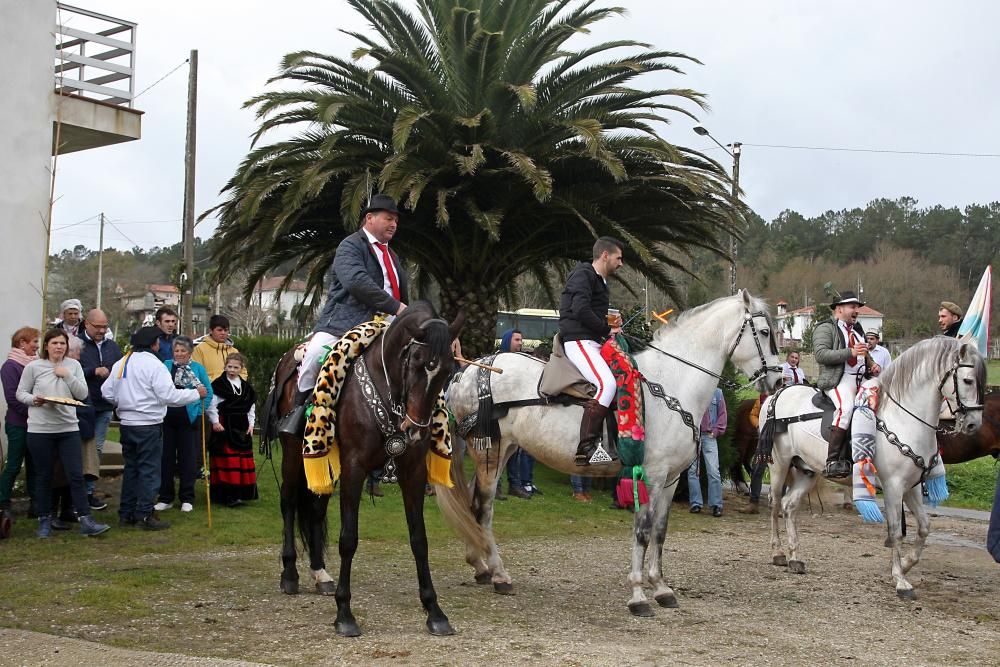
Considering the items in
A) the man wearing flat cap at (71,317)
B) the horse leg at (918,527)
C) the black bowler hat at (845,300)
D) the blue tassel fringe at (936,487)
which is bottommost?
the horse leg at (918,527)

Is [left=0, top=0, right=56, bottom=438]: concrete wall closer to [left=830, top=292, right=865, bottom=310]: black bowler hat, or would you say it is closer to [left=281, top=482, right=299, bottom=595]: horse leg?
[left=281, top=482, right=299, bottom=595]: horse leg

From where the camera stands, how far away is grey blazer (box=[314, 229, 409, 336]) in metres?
6.61

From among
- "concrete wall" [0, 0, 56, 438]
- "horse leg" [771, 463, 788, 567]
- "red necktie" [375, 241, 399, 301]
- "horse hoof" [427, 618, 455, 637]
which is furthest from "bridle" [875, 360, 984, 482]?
"concrete wall" [0, 0, 56, 438]

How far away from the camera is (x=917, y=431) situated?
8.34m

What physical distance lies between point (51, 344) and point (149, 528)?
7.12 ft

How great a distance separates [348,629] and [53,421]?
4511 mm

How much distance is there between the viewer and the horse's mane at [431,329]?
19.4ft

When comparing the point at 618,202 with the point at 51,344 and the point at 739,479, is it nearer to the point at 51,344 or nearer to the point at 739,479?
the point at 739,479

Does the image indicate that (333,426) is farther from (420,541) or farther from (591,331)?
(591,331)

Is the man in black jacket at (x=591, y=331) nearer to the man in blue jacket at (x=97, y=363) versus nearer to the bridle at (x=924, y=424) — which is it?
the bridle at (x=924, y=424)

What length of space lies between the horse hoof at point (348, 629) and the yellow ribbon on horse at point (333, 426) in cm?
91

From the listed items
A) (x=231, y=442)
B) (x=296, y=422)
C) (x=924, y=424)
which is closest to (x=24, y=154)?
(x=231, y=442)

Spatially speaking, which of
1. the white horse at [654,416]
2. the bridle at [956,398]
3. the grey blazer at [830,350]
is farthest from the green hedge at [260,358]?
the bridle at [956,398]

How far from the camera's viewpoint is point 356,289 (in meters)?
6.64
